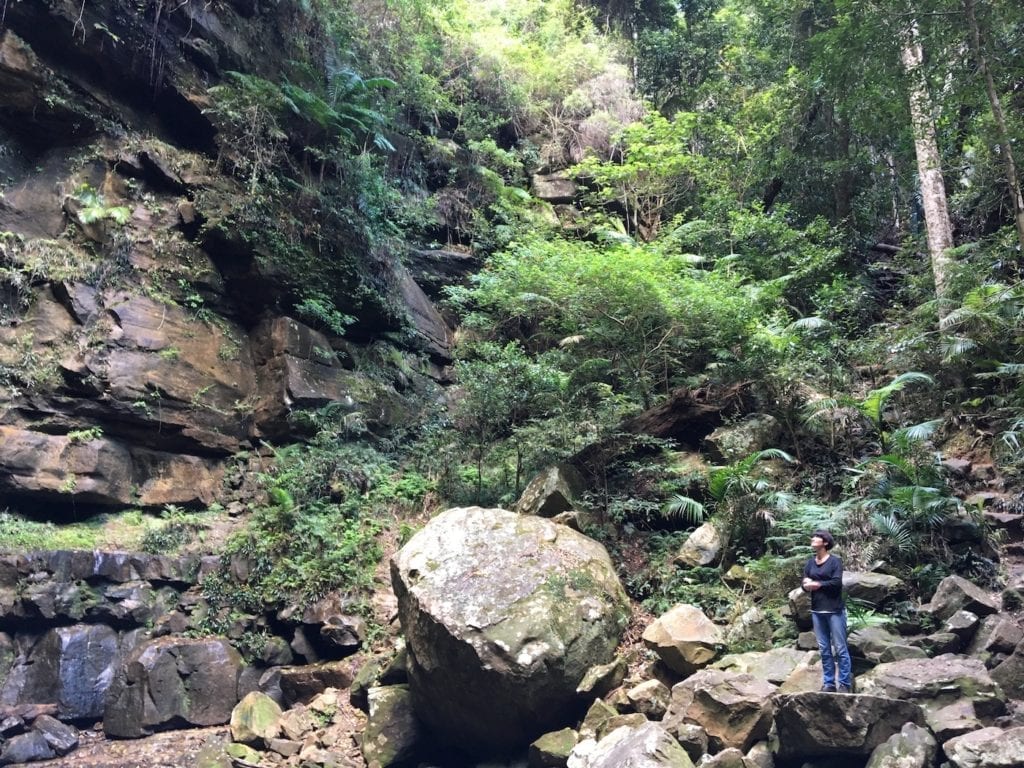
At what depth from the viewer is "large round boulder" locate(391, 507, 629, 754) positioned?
6211 millimetres

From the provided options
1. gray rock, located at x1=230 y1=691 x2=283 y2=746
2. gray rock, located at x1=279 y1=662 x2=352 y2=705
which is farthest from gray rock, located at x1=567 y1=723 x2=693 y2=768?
gray rock, located at x1=230 y1=691 x2=283 y2=746

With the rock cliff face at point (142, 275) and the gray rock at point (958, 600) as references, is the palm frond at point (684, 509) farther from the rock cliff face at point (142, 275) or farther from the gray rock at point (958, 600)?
the rock cliff face at point (142, 275)

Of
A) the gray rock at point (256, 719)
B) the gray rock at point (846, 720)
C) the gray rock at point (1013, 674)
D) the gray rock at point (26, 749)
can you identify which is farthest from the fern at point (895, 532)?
the gray rock at point (26, 749)

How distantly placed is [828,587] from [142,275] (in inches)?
435

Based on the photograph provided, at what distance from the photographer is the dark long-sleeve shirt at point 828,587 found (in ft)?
16.7

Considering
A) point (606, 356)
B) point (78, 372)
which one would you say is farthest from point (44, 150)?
point (606, 356)

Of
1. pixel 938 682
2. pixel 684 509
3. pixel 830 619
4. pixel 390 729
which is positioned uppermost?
pixel 684 509

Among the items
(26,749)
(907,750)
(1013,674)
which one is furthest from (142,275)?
(1013,674)

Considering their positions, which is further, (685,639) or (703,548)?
(703,548)

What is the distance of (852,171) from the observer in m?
15.7

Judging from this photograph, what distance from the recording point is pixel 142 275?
1095 centimetres

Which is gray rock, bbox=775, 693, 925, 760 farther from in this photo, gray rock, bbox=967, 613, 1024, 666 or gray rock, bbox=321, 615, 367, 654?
gray rock, bbox=321, 615, 367, 654

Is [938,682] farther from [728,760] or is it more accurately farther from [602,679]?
[602,679]

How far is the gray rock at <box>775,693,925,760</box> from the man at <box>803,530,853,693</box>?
43 cm
